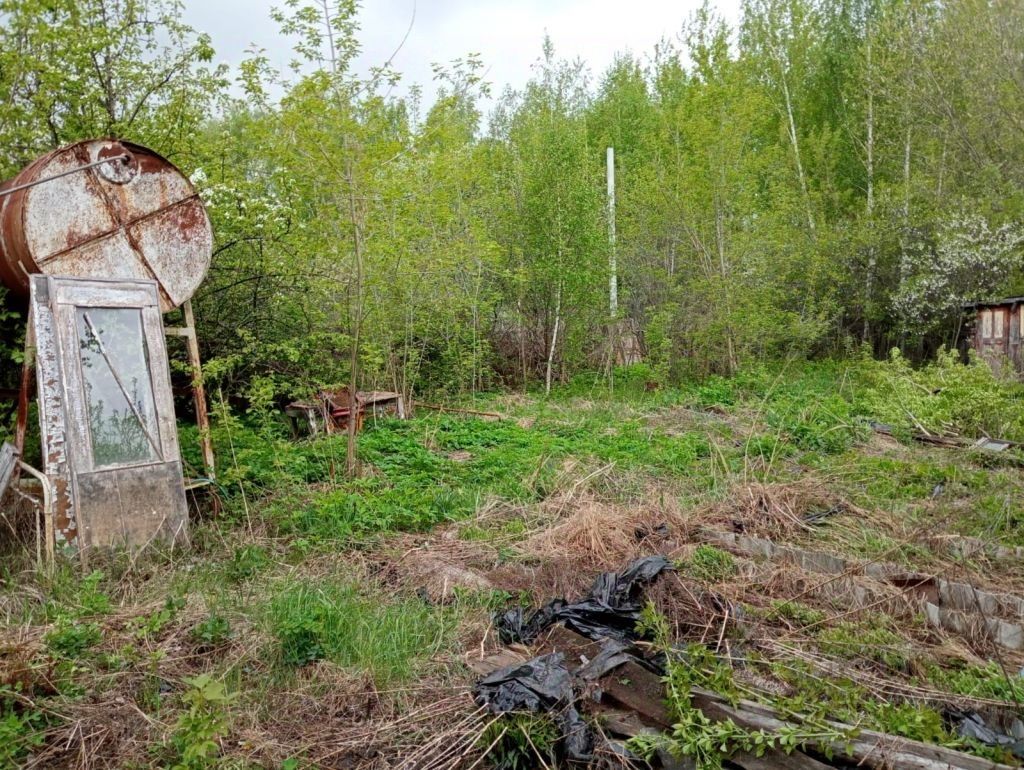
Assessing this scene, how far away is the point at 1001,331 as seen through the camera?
1215 centimetres

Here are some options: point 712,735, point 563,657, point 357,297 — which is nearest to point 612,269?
point 357,297

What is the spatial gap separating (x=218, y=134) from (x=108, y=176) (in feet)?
8.06

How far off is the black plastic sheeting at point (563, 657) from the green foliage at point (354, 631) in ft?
1.50

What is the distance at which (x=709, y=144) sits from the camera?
1298 cm

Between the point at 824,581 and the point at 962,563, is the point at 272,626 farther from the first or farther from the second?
the point at 962,563

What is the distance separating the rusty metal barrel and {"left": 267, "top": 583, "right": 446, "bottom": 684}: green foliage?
10.1 feet

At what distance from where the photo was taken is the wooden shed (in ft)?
38.4

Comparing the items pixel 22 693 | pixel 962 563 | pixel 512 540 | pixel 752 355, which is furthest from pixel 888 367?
pixel 22 693

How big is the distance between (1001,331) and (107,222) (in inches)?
509

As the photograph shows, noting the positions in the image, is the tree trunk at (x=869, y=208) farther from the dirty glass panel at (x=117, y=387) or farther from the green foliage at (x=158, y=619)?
the green foliage at (x=158, y=619)

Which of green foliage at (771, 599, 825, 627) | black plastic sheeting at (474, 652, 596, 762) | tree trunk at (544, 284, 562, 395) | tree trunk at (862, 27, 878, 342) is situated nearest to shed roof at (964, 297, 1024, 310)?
tree trunk at (862, 27, 878, 342)

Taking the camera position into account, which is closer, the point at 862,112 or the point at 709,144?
the point at 709,144

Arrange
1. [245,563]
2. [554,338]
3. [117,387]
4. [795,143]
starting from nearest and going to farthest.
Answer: [245,563] < [117,387] < [554,338] < [795,143]

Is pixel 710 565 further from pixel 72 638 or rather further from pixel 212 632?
pixel 72 638
